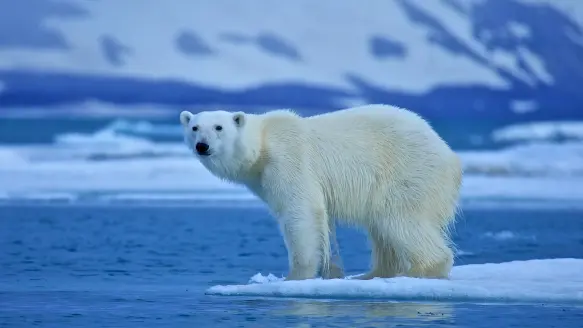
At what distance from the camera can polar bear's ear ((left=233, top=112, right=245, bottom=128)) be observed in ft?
21.8

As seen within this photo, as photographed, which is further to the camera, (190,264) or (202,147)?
(190,264)

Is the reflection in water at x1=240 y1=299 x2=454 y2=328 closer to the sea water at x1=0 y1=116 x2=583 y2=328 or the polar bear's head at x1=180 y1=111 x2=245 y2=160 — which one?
the sea water at x1=0 y1=116 x2=583 y2=328

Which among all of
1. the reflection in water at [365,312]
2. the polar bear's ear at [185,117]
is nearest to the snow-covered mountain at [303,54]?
the polar bear's ear at [185,117]

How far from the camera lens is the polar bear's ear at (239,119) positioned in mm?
6637

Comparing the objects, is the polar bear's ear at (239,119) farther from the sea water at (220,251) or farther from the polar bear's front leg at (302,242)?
the sea water at (220,251)

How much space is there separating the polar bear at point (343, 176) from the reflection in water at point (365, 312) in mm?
443

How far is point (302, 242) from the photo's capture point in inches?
261

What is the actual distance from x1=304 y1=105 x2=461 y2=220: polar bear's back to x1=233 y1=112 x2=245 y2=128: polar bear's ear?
0.41m

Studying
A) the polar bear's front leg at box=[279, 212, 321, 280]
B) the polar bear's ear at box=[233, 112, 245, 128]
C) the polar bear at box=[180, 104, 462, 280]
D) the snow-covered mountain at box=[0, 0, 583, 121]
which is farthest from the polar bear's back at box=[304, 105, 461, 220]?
the snow-covered mountain at box=[0, 0, 583, 121]

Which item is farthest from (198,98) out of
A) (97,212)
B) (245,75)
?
(97,212)

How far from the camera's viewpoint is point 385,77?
25.6 m

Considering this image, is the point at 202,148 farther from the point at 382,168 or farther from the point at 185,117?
the point at 382,168

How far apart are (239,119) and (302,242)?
2.54 feet

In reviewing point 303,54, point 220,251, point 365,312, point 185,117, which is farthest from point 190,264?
point 303,54
